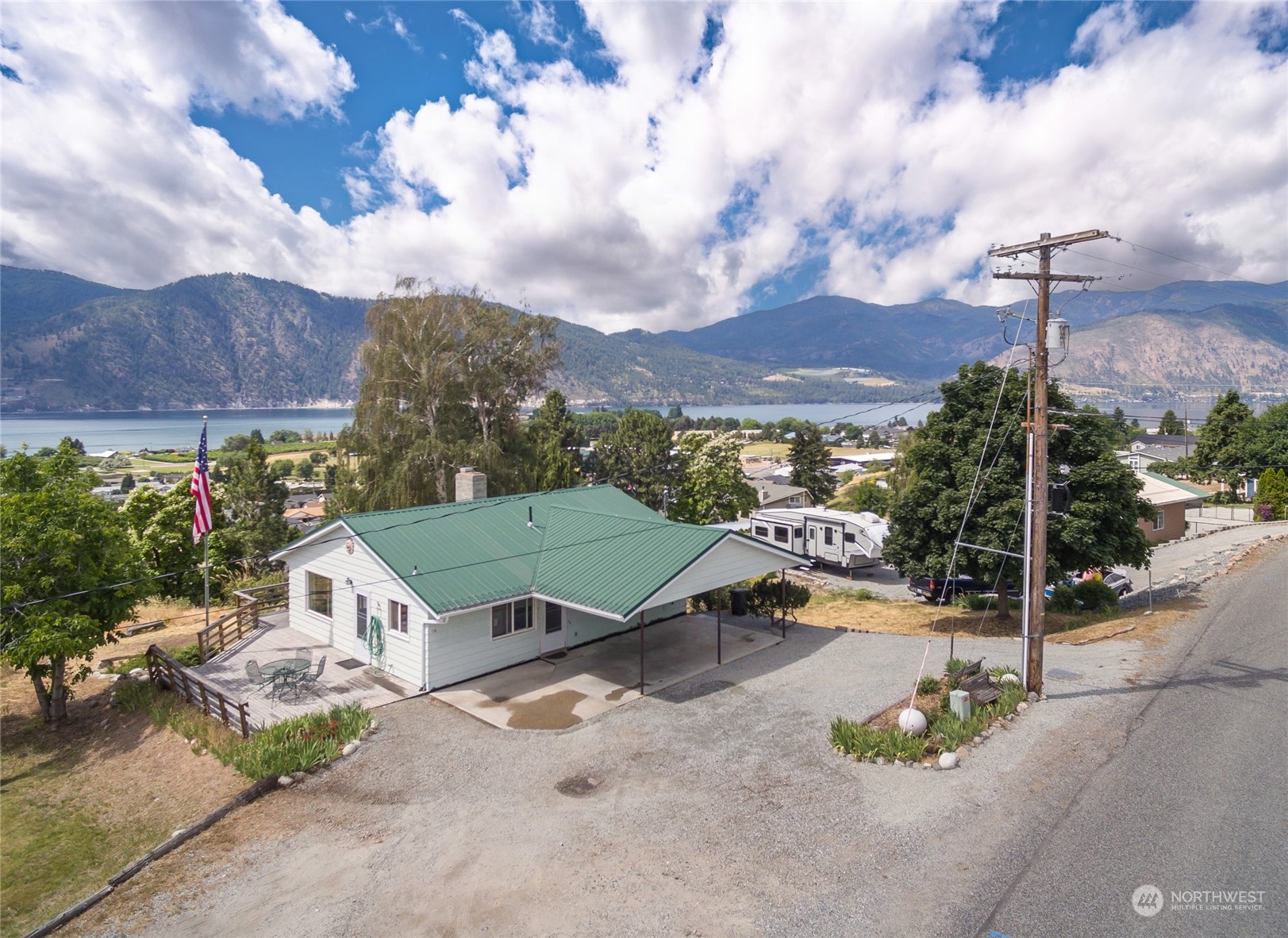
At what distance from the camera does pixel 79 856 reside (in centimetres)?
1112

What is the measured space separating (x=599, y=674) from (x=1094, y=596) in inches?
734

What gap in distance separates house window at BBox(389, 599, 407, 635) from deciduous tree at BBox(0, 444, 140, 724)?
5.61 m

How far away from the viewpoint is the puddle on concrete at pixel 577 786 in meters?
10.6

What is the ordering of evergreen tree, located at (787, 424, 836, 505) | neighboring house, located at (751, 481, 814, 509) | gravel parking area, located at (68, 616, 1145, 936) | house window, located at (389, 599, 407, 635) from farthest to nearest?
evergreen tree, located at (787, 424, 836, 505) → neighboring house, located at (751, 481, 814, 509) → house window, located at (389, 599, 407, 635) → gravel parking area, located at (68, 616, 1145, 936)

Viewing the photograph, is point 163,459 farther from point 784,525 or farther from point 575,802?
point 575,802

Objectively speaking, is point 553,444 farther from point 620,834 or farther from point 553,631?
point 620,834

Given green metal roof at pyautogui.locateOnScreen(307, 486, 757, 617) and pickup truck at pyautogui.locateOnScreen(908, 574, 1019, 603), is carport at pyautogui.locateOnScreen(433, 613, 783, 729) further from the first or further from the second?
pickup truck at pyautogui.locateOnScreen(908, 574, 1019, 603)

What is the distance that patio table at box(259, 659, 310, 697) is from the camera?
15.0m

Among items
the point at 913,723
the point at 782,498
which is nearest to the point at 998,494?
the point at 913,723

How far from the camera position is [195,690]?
15.7 m

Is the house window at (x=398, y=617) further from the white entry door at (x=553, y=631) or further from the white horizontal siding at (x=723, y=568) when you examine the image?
the white horizontal siding at (x=723, y=568)

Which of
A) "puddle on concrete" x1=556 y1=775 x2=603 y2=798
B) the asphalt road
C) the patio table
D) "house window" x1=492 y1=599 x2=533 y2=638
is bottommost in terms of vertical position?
"puddle on concrete" x1=556 y1=775 x2=603 y2=798

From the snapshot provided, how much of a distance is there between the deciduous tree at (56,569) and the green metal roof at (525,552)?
4834mm

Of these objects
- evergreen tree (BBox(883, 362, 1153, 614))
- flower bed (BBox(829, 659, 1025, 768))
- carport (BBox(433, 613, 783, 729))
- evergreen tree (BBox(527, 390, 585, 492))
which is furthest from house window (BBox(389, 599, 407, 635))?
evergreen tree (BBox(527, 390, 585, 492))
